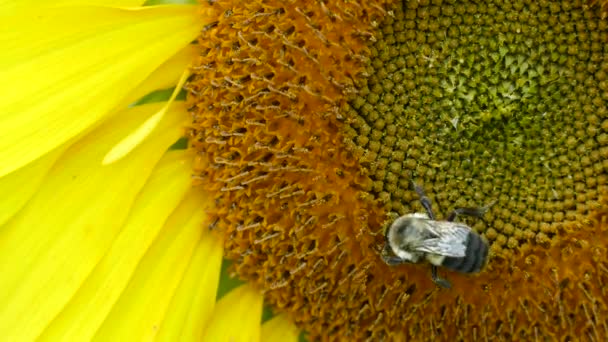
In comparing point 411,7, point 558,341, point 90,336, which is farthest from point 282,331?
point 411,7

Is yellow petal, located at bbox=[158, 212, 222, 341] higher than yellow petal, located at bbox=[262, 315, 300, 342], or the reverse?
yellow petal, located at bbox=[158, 212, 222, 341]

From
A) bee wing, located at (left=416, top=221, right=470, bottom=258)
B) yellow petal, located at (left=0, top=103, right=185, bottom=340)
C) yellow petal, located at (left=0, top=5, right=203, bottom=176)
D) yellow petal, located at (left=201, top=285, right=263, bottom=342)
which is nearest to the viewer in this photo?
bee wing, located at (left=416, top=221, right=470, bottom=258)

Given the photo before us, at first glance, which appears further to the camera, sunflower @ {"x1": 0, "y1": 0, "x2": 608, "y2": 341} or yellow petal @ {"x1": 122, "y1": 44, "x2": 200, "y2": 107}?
yellow petal @ {"x1": 122, "y1": 44, "x2": 200, "y2": 107}

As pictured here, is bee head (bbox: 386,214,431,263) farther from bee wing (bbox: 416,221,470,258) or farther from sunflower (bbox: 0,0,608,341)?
sunflower (bbox: 0,0,608,341)

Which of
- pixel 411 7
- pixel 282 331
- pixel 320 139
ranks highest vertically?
pixel 411 7

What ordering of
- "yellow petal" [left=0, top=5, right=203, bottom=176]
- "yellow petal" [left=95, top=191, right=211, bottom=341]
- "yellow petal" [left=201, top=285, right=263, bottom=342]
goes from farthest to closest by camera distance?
1. "yellow petal" [left=201, top=285, right=263, bottom=342]
2. "yellow petal" [left=95, top=191, right=211, bottom=341]
3. "yellow petal" [left=0, top=5, right=203, bottom=176]

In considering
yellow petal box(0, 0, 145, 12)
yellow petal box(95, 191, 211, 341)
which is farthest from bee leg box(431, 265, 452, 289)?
yellow petal box(0, 0, 145, 12)

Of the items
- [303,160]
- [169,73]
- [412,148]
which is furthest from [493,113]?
[169,73]

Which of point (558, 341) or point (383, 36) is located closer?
point (383, 36)

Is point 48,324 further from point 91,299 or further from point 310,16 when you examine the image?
point 310,16
